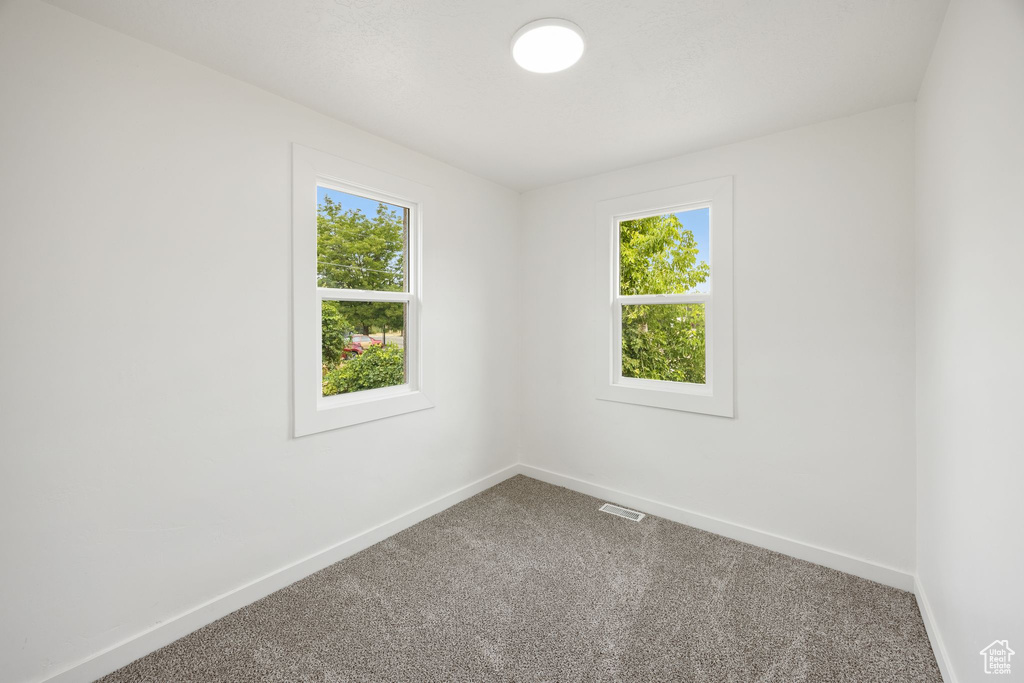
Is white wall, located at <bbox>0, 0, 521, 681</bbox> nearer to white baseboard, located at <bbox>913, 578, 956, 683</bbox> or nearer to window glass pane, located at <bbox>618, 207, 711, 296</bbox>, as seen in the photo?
window glass pane, located at <bbox>618, 207, 711, 296</bbox>

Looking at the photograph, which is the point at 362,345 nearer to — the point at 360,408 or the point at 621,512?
the point at 360,408

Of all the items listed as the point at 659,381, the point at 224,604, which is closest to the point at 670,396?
the point at 659,381

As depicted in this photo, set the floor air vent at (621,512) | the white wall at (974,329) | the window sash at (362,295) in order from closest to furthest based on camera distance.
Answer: the white wall at (974,329) < the window sash at (362,295) < the floor air vent at (621,512)

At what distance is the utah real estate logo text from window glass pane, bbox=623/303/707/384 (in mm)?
1739

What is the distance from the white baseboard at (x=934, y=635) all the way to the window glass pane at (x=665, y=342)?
138cm

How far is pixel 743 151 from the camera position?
2.59 m

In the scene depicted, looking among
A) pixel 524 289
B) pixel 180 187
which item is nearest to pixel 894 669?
pixel 524 289

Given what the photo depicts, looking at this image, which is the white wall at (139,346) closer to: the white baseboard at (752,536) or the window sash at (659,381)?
the white baseboard at (752,536)

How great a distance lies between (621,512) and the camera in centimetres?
302

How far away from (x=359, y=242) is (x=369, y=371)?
2.55 ft

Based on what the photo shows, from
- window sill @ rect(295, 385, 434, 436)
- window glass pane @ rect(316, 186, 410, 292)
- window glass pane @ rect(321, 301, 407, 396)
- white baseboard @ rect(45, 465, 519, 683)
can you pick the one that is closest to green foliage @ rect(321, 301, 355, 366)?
window glass pane @ rect(321, 301, 407, 396)

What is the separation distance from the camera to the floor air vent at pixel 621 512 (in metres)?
2.94

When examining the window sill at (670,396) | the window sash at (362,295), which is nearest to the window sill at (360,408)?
the window sash at (362,295)

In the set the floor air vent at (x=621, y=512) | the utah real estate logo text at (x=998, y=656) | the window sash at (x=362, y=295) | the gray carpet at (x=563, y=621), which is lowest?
the gray carpet at (x=563, y=621)
